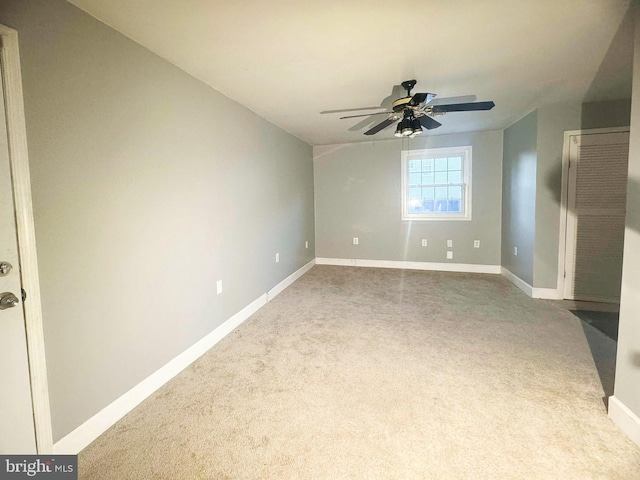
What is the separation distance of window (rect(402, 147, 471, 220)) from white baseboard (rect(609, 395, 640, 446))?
3.69 metres

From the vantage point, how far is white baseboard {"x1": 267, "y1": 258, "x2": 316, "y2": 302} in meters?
3.86

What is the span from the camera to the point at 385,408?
1.80m

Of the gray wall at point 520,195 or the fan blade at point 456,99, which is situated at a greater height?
the fan blade at point 456,99

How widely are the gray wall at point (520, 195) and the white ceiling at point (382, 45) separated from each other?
0.78 m

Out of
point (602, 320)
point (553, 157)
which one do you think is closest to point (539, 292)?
point (602, 320)

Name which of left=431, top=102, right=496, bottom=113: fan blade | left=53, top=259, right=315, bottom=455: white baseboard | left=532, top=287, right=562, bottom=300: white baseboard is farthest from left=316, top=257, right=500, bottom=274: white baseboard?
left=431, top=102, right=496, bottom=113: fan blade

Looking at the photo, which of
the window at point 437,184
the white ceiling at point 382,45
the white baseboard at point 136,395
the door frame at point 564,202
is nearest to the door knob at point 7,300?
the white baseboard at point 136,395

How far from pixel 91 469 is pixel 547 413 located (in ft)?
8.05

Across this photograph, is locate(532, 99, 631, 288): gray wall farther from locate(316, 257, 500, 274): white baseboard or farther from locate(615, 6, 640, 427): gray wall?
locate(615, 6, 640, 427): gray wall

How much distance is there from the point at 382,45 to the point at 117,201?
2.01 m

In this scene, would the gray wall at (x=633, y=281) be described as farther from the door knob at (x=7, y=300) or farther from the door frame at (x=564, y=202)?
the door knob at (x=7, y=300)

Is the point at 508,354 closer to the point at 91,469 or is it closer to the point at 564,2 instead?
the point at 564,2

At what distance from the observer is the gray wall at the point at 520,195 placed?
12.1 ft

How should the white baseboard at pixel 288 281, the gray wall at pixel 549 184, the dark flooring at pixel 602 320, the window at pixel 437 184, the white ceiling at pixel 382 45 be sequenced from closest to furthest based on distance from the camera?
the white ceiling at pixel 382 45, the dark flooring at pixel 602 320, the gray wall at pixel 549 184, the white baseboard at pixel 288 281, the window at pixel 437 184
